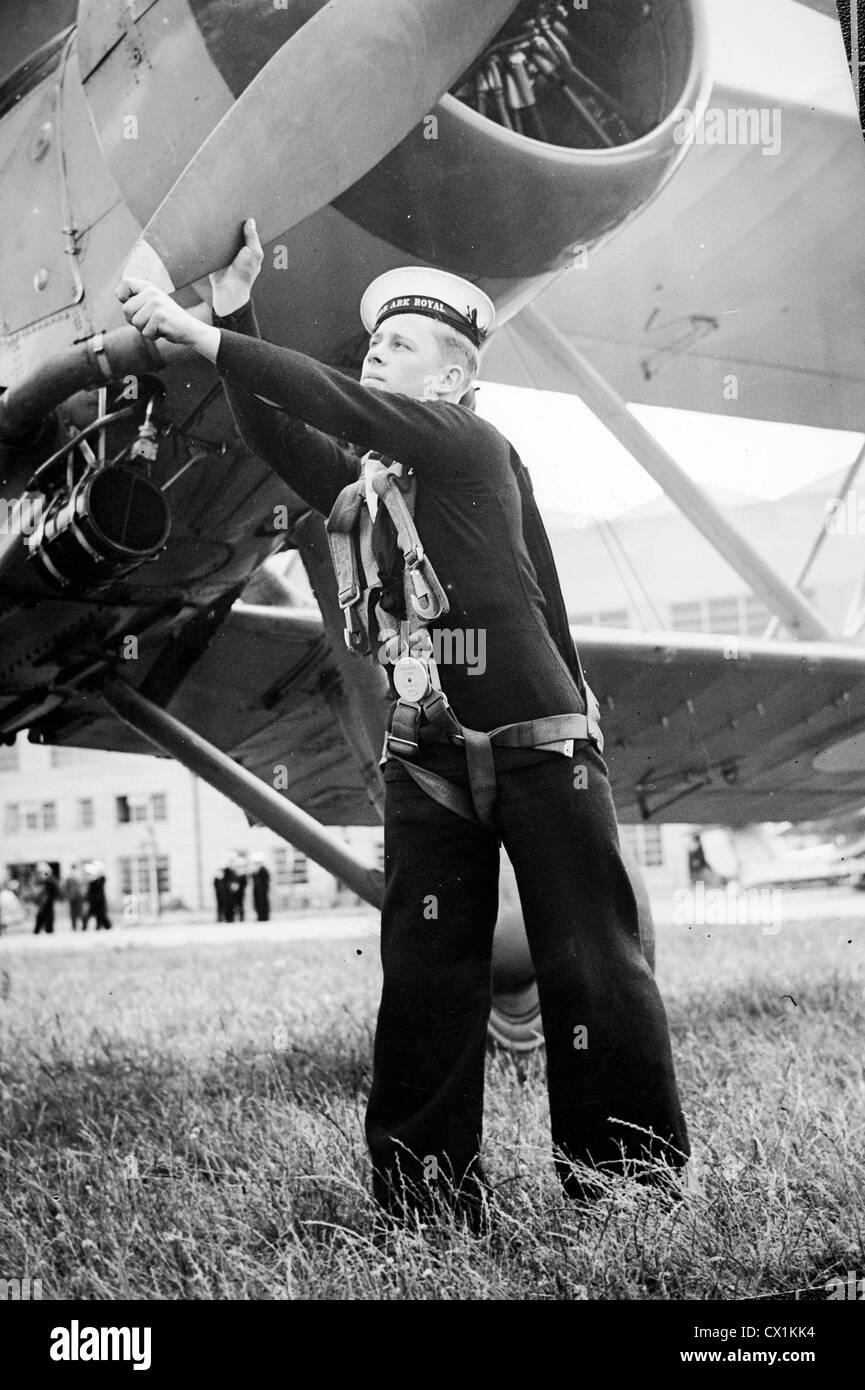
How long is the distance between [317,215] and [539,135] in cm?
40

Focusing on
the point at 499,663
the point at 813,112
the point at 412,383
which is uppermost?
the point at 813,112

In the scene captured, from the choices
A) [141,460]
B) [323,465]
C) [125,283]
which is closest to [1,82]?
[141,460]

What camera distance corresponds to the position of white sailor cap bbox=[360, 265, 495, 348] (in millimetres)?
2180

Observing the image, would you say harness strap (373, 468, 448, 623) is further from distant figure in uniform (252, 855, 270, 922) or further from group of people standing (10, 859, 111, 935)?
distant figure in uniform (252, 855, 270, 922)

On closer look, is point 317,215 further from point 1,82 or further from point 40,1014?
point 40,1014

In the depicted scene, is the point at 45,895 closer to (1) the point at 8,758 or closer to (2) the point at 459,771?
(1) the point at 8,758

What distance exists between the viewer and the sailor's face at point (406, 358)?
210cm

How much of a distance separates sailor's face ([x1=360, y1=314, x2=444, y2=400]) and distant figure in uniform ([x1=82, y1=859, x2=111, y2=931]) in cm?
154

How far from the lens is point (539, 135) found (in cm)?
221

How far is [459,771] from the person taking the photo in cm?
199

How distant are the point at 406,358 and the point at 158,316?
423mm

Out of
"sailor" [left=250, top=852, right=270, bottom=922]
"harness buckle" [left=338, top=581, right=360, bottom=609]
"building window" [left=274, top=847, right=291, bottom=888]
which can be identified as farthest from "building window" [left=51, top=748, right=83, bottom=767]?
"building window" [left=274, top=847, right=291, bottom=888]

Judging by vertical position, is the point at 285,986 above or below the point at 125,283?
below

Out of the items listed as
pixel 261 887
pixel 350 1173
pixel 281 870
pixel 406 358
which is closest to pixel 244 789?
pixel 350 1173
